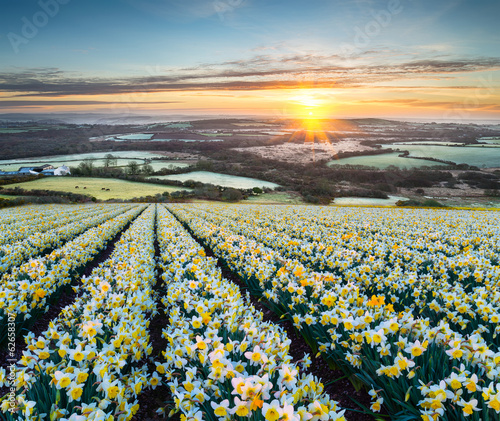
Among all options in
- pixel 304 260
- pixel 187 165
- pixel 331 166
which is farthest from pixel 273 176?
pixel 304 260

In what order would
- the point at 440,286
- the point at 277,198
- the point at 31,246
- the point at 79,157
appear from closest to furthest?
the point at 440,286 → the point at 31,246 → the point at 277,198 → the point at 79,157

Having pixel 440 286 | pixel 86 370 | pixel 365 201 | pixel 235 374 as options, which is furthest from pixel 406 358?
pixel 365 201

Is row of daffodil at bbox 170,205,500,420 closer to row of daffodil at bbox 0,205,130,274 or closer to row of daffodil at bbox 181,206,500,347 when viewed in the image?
row of daffodil at bbox 181,206,500,347

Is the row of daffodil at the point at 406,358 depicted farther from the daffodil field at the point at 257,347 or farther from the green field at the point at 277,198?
the green field at the point at 277,198

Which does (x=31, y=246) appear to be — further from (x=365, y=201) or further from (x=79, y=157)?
(x=79, y=157)

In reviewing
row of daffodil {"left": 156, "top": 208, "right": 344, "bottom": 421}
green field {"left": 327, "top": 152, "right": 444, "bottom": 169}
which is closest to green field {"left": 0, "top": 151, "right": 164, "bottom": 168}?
green field {"left": 327, "top": 152, "right": 444, "bottom": 169}

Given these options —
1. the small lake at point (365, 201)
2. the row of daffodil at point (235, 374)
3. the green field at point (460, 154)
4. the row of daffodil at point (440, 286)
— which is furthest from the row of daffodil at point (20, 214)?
the green field at point (460, 154)
